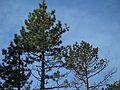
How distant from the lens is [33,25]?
48.1 metres

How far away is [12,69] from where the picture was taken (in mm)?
48219

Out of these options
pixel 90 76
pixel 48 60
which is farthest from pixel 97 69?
pixel 48 60

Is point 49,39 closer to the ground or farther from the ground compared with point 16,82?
farther from the ground

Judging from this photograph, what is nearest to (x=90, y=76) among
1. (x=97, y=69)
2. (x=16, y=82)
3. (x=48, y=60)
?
(x=97, y=69)

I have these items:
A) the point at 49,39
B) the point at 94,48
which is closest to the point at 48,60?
the point at 49,39

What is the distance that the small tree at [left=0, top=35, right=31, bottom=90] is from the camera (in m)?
47.6

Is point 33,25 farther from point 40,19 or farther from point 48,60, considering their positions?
point 48,60

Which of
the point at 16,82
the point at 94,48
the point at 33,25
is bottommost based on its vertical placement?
the point at 16,82

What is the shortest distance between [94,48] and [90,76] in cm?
336

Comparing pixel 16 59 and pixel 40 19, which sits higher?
pixel 40 19

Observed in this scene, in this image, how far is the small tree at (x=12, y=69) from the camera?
47625mm

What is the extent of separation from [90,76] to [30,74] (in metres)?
7.01

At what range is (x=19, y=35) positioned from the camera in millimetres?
48844

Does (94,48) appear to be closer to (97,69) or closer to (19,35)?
(97,69)
